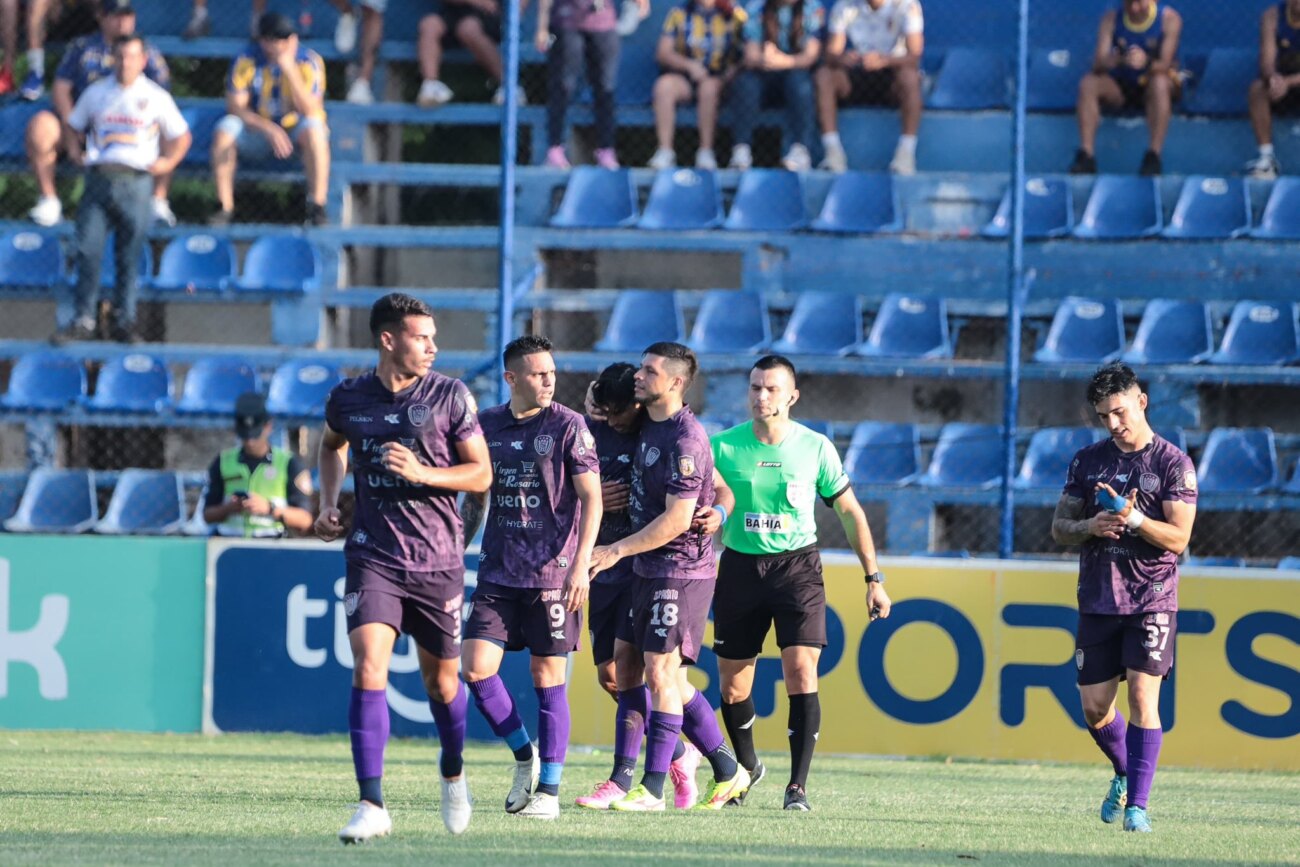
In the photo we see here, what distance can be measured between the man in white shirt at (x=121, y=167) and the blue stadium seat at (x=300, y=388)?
139cm

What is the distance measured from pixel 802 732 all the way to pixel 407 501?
8.20 ft

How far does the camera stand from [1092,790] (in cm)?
1002

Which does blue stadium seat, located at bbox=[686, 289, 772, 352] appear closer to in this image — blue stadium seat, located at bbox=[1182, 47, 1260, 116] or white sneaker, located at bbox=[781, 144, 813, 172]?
white sneaker, located at bbox=[781, 144, 813, 172]

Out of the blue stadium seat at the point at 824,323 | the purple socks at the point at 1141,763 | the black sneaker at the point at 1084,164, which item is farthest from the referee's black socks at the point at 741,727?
the black sneaker at the point at 1084,164

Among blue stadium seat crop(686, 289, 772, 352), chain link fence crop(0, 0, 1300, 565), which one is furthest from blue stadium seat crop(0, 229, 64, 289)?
blue stadium seat crop(686, 289, 772, 352)

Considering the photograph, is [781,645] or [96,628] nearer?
[781,645]

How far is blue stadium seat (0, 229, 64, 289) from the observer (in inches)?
621

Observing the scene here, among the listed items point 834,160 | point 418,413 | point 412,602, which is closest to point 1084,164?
point 834,160

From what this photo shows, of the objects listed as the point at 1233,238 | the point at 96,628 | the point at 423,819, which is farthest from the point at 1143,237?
the point at 423,819

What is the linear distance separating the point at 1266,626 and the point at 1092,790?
1.96 m

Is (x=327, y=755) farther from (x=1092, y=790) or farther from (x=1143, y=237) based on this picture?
(x=1143, y=237)

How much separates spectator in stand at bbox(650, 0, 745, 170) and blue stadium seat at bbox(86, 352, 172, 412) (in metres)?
4.59

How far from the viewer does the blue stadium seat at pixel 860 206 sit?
15.5m

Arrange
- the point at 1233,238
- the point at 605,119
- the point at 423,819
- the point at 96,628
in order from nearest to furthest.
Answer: the point at 423,819, the point at 96,628, the point at 1233,238, the point at 605,119
